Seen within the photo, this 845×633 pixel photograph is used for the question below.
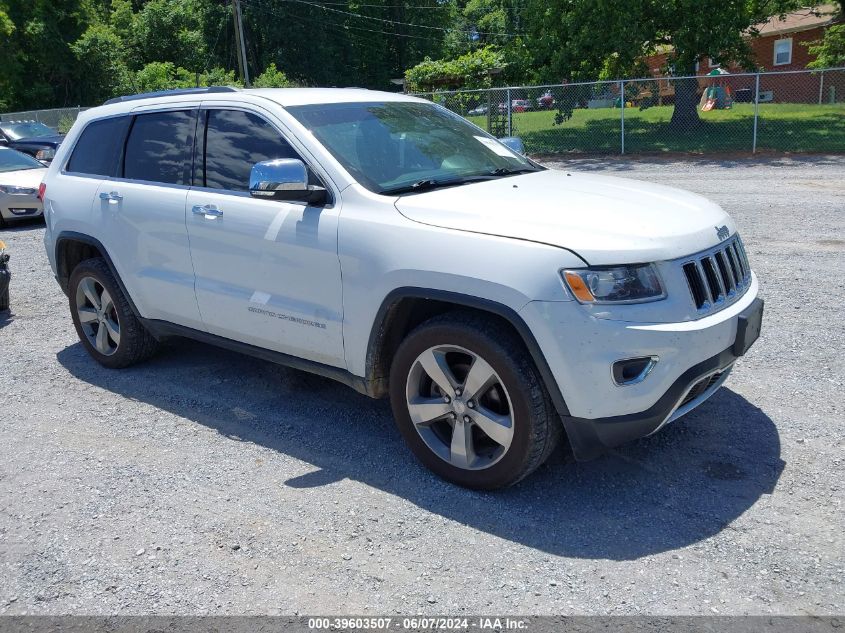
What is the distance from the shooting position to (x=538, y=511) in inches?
149

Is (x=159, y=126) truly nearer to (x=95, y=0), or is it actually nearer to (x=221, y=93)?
(x=221, y=93)

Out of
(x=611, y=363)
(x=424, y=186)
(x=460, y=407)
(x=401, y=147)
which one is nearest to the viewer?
(x=611, y=363)

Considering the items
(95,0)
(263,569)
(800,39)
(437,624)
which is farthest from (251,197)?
(95,0)

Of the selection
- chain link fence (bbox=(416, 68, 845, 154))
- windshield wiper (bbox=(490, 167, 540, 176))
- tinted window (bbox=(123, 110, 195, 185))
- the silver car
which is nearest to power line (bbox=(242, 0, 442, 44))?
chain link fence (bbox=(416, 68, 845, 154))

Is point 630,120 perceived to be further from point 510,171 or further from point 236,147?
point 236,147

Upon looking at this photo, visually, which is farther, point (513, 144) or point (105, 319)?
point (105, 319)

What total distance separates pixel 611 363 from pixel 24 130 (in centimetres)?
2162

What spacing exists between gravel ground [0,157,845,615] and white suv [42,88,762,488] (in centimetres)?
42

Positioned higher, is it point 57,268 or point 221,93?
point 221,93

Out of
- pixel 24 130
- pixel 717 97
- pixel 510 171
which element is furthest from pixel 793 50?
pixel 510 171

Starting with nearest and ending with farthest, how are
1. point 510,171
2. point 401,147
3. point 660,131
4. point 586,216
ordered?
point 586,216, point 401,147, point 510,171, point 660,131

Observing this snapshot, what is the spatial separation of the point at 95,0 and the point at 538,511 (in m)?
61.3

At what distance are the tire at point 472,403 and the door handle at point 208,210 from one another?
4.99 feet

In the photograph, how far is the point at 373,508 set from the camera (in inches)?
153
